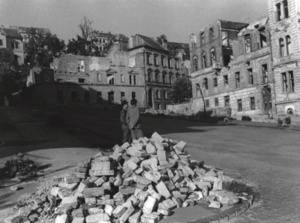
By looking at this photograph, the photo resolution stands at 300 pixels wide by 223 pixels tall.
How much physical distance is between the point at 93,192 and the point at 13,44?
246ft

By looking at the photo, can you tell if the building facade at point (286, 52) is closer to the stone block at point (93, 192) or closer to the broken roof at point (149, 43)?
the stone block at point (93, 192)

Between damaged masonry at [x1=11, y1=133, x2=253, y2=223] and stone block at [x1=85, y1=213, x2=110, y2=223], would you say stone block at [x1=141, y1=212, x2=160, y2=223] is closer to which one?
damaged masonry at [x1=11, y1=133, x2=253, y2=223]

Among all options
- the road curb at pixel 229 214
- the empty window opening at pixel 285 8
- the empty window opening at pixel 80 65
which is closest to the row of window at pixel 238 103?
the empty window opening at pixel 285 8

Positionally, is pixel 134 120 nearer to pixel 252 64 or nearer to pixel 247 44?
pixel 252 64

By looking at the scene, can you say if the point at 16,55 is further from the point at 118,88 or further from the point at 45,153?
the point at 45,153

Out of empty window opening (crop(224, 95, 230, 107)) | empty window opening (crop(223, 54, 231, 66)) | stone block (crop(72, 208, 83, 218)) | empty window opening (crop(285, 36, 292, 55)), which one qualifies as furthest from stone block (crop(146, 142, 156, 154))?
empty window opening (crop(223, 54, 231, 66))

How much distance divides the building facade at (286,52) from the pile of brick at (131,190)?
27.6 metres

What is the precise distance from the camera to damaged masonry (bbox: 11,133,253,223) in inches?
252

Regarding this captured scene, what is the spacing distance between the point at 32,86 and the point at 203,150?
46.2 metres

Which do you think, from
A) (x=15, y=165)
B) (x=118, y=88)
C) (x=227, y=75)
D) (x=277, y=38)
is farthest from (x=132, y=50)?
(x=15, y=165)

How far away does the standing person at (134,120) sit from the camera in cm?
1117

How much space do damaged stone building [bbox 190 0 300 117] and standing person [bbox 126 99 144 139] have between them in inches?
1020

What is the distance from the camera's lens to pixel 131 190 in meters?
7.18

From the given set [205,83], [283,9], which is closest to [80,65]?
[205,83]
